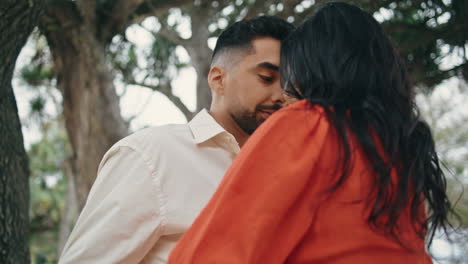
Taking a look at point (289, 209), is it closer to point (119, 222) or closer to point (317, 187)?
point (317, 187)

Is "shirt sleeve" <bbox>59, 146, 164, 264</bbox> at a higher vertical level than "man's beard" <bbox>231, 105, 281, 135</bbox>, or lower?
lower

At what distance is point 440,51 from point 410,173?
352 cm

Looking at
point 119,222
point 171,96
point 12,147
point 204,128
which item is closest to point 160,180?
point 119,222

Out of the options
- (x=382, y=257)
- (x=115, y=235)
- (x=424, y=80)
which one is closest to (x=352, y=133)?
(x=382, y=257)

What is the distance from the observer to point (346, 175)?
4.23 ft

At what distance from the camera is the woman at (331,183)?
125cm

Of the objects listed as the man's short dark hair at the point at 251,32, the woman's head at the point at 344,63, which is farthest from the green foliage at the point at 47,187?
the woman's head at the point at 344,63

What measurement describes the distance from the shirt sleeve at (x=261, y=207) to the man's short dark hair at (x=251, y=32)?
1.14m

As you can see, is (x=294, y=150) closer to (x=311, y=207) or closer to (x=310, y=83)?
(x=311, y=207)

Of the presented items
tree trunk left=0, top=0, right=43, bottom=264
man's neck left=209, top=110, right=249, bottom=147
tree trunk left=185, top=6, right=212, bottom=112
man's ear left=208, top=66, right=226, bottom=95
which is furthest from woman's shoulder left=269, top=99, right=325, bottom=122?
tree trunk left=185, top=6, right=212, bottom=112

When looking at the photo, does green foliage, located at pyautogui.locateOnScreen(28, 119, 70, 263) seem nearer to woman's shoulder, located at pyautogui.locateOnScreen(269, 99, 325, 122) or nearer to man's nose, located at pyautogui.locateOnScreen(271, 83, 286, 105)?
man's nose, located at pyautogui.locateOnScreen(271, 83, 286, 105)

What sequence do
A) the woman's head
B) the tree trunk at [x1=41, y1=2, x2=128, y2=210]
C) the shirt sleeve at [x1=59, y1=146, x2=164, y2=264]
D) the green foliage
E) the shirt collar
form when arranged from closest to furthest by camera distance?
the woman's head → the shirt sleeve at [x1=59, y1=146, x2=164, y2=264] → the shirt collar → the tree trunk at [x1=41, y1=2, x2=128, y2=210] → the green foliage

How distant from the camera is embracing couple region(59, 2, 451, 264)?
4.13ft

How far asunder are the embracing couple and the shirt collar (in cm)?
25
